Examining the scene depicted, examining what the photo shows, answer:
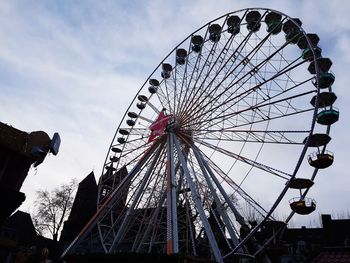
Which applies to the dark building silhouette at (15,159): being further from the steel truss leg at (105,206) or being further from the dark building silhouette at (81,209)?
the dark building silhouette at (81,209)

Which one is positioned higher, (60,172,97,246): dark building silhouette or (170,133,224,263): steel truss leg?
(60,172,97,246): dark building silhouette

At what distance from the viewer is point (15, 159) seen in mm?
18953

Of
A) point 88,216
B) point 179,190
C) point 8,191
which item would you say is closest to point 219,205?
point 179,190

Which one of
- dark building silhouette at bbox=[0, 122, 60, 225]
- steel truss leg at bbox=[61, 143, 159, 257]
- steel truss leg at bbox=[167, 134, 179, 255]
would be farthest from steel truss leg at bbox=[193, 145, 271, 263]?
dark building silhouette at bbox=[0, 122, 60, 225]

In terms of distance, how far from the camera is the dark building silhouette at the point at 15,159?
710 inches

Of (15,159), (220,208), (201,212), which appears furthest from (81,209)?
(201,212)

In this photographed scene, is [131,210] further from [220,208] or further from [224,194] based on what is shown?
[224,194]

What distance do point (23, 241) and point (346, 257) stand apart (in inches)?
1823

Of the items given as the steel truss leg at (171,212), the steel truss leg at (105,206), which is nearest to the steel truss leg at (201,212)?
the steel truss leg at (171,212)

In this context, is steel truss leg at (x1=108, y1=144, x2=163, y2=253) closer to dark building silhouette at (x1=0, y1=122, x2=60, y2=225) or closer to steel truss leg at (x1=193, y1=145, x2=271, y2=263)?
steel truss leg at (x1=193, y1=145, x2=271, y2=263)

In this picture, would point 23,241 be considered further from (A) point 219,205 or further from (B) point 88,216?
(A) point 219,205

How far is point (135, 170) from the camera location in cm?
1781

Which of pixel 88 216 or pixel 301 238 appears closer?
pixel 301 238

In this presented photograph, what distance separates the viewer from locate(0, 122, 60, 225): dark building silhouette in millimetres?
18031
